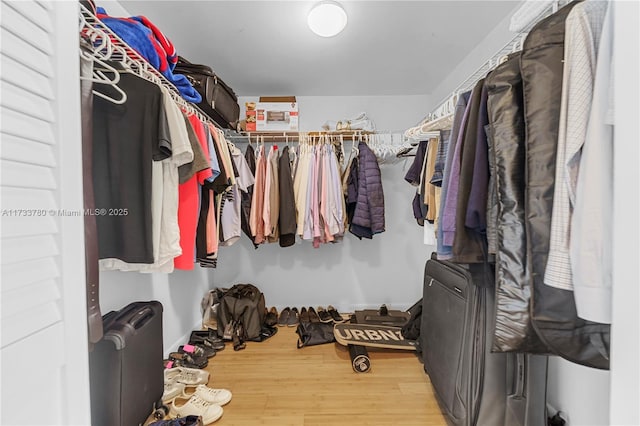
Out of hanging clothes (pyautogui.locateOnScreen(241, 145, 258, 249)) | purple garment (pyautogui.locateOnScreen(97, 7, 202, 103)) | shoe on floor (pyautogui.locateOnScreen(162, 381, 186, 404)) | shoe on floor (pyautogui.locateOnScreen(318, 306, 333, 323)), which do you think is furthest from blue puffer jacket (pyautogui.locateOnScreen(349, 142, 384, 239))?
shoe on floor (pyautogui.locateOnScreen(162, 381, 186, 404))

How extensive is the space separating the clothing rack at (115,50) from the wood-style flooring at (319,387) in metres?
1.57

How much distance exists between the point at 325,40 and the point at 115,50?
1167 mm

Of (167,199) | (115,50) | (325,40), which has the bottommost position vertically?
(167,199)

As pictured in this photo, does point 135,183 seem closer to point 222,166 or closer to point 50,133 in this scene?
point 50,133

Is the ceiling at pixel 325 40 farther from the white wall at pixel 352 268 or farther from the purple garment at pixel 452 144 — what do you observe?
the white wall at pixel 352 268

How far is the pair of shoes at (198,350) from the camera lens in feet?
5.79

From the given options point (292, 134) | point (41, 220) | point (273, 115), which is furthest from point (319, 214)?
point (41, 220)

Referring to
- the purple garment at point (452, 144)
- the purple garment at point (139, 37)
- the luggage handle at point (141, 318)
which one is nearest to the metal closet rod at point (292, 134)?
the purple garment at point (139, 37)

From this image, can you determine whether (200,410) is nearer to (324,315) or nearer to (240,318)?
(240,318)

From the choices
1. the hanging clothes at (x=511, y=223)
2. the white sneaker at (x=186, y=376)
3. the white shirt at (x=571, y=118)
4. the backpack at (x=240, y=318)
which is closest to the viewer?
the white shirt at (x=571, y=118)

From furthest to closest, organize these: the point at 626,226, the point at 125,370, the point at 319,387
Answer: the point at 319,387 < the point at 125,370 < the point at 626,226

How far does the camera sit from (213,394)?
1391 millimetres

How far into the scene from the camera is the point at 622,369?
16.5 inches

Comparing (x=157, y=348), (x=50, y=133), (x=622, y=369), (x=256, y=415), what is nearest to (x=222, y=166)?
(x=50, y=133)
